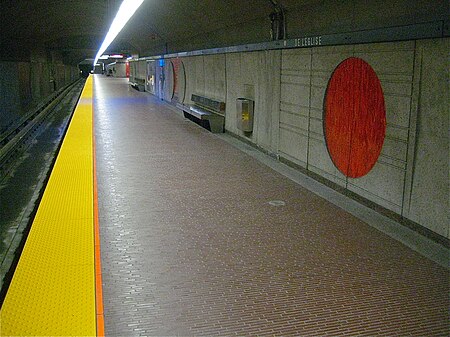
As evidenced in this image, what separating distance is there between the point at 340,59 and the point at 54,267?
4.33 meters

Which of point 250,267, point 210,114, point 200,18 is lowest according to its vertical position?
point 250,267

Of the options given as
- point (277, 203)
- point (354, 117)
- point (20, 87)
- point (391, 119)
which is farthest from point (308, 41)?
point (20, 87)

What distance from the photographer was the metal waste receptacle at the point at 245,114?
9562 millimetres

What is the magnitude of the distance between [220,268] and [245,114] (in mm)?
6060

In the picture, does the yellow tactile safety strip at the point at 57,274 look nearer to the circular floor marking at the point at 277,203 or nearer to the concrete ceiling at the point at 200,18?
the circular floor marking at the point at 277,203

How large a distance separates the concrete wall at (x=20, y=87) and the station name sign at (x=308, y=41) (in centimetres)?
1023

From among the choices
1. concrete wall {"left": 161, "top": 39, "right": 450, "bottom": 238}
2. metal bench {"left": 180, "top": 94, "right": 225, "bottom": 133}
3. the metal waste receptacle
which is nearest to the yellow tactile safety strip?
concrete wall {"left": 161, "top": 39, "right": 450, "bottom": 238}

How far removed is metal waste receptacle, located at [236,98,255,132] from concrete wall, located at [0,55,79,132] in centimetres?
799

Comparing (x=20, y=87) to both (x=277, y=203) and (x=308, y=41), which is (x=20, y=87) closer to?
(x=308, y=41)

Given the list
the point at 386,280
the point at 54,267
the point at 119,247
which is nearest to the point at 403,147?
the point at 386,280

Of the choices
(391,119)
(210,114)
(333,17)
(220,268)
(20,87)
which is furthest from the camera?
(20,87)

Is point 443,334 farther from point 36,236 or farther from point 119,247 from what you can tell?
point 36,236

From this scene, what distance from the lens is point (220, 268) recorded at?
3.90m

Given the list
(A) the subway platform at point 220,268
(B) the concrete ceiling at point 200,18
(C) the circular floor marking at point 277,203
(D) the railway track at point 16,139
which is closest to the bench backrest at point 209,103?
(B) the concrete ceiling at point 200,18
